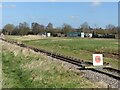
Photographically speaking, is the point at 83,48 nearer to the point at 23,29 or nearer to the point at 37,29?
the point at 23,29

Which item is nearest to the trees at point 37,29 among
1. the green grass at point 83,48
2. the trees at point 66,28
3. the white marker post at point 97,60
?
the trees at point 66,28

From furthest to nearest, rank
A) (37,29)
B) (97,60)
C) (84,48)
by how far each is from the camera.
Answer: (37,29) → (84,48) → (97,60)

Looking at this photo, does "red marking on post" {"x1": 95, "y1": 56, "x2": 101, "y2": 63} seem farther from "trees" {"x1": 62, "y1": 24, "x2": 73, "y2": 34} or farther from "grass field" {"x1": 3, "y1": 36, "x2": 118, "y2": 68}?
"trees" {"x1": 62, "y1": 24, "x2": 73, "y2": 34}

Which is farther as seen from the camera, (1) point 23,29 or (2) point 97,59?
(1) point 23,29

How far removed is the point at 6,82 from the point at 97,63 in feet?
36.8

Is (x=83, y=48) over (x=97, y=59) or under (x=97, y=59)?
under

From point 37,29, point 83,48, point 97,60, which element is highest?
point 37,29

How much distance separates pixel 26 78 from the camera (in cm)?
1527

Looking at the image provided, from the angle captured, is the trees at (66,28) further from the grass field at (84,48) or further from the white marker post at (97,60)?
the white marker post at (97,60)

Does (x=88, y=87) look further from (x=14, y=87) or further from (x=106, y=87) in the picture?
(x=14, y=87)

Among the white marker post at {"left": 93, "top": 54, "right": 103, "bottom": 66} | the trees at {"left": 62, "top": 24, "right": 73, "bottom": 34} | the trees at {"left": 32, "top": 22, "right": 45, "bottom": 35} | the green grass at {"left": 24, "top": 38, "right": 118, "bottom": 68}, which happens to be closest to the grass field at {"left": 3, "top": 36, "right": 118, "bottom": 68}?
the green grass at {"left": 24, "top": 38, "right": 118, "bottom": 68}

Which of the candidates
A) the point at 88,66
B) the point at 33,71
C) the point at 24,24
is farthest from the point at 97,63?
the point at 24,24

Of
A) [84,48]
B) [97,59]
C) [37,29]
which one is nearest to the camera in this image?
[97,59]

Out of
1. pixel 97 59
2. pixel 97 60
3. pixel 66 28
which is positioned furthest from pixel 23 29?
pixel 97 60
